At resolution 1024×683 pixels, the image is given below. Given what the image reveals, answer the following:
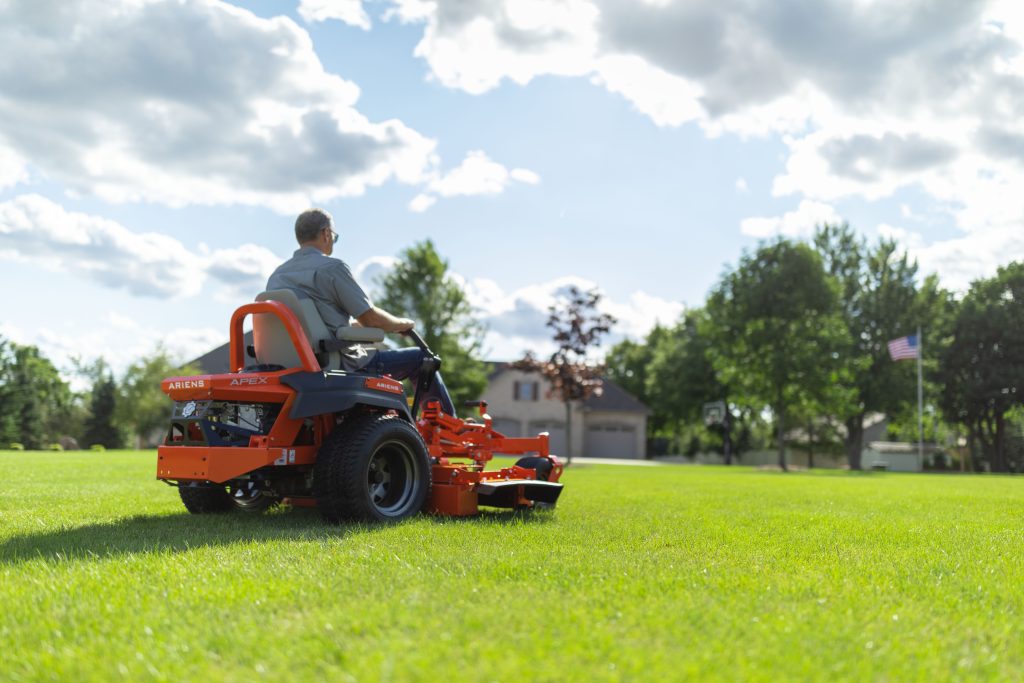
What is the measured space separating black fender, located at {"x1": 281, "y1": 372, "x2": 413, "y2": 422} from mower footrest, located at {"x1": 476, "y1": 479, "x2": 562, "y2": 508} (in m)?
1.10

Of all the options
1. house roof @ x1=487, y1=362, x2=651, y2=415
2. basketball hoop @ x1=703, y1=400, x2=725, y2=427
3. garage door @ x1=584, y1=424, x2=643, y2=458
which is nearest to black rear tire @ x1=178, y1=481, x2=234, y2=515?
basketball hoop @ x1=703, y1=400, x2=725, y2=427

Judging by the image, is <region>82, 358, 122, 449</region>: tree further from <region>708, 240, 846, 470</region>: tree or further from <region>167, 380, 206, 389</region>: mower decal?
<region>167, 380, 206, 389</region>: mower decal

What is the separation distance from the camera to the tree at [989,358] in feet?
155

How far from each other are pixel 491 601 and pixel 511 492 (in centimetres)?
321

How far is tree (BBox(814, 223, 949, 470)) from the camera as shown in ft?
152

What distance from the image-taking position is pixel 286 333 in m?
5.79

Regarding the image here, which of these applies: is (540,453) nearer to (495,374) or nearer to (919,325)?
(919,325)

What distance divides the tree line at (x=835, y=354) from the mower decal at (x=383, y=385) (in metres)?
29.9

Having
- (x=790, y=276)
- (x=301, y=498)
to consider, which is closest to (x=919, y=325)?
(x=790, y=276)

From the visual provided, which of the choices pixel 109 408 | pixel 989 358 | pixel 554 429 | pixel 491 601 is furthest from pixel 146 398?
pixel 989 358

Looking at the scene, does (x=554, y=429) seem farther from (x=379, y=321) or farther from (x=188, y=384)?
(x=188, y=384)

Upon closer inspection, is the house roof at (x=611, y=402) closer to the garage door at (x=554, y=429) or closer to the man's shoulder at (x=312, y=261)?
the garage door at (x=554, y=429)

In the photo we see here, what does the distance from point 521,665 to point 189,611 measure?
1.32 m

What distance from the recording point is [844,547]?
5.31m
